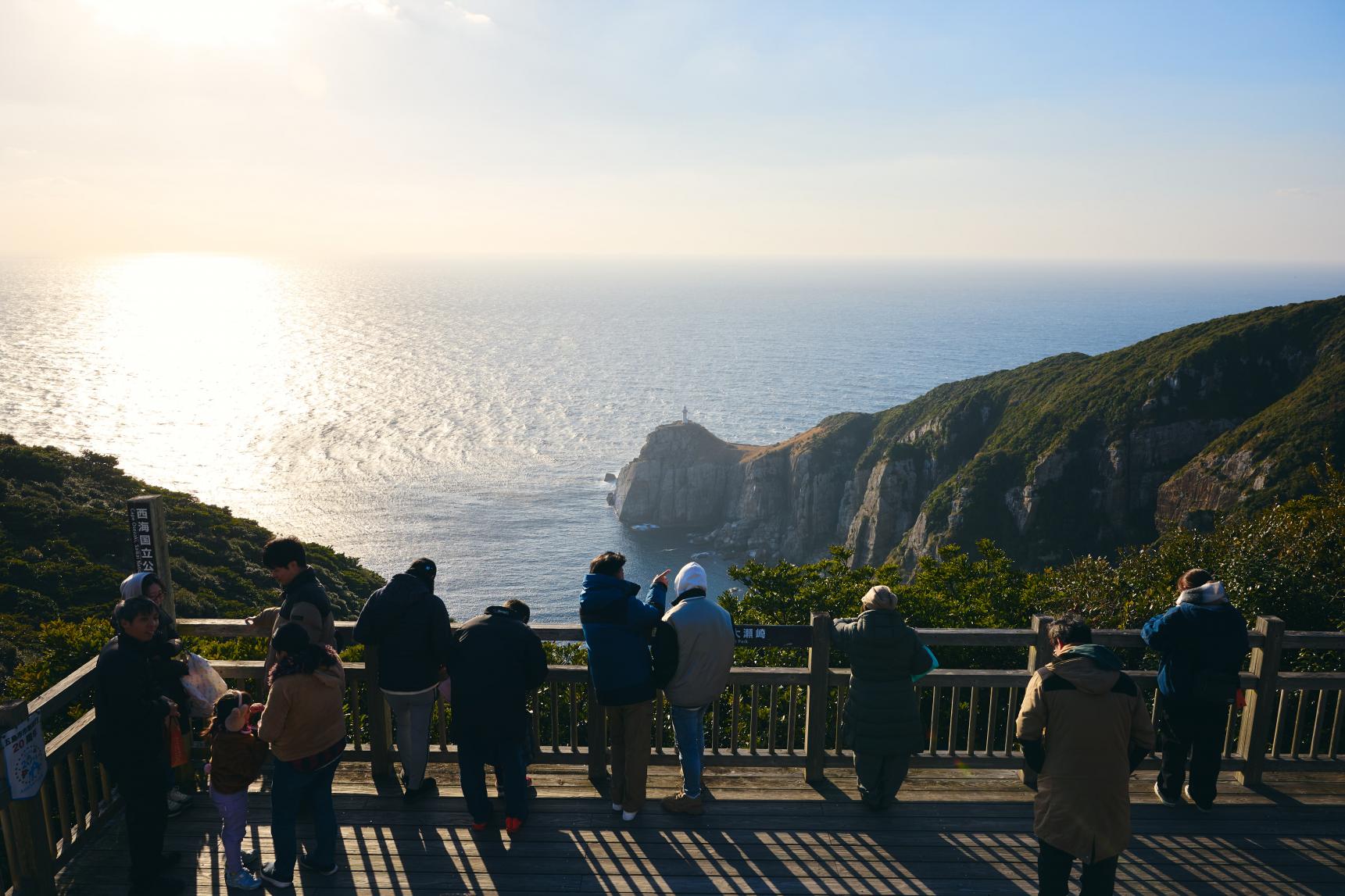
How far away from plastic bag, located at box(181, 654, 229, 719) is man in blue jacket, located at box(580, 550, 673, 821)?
2566mm

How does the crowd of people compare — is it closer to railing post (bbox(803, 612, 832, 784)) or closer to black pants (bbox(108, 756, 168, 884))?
black pants (bbox(108, 756, 168, 884))

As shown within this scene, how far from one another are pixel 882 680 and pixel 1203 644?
2363 millimetres

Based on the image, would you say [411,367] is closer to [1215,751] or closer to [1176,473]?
[1176,473]

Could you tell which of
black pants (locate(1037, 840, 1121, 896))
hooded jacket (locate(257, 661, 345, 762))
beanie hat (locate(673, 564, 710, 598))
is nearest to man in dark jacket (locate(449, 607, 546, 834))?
hooded jacket (locate(257, 661, 345, 762))

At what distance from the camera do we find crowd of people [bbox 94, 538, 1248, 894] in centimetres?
470

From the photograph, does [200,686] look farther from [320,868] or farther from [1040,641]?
[1040,641]

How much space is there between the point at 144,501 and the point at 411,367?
7072 inches

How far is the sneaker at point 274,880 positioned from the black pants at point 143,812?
2.21 feet

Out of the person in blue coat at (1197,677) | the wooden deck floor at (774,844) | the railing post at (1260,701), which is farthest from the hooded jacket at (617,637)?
the railing post at (1260,701)

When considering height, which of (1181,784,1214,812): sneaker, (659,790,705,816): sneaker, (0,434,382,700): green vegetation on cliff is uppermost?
(659,790,705,816): sneaker

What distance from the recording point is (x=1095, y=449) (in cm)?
5684

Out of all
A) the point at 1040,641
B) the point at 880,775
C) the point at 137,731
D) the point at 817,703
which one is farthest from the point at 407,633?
the point at 1040,641

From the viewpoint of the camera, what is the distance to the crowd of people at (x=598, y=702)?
470 centimetres

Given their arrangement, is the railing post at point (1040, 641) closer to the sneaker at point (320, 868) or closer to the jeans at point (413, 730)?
the jeans at point (413, 730)
